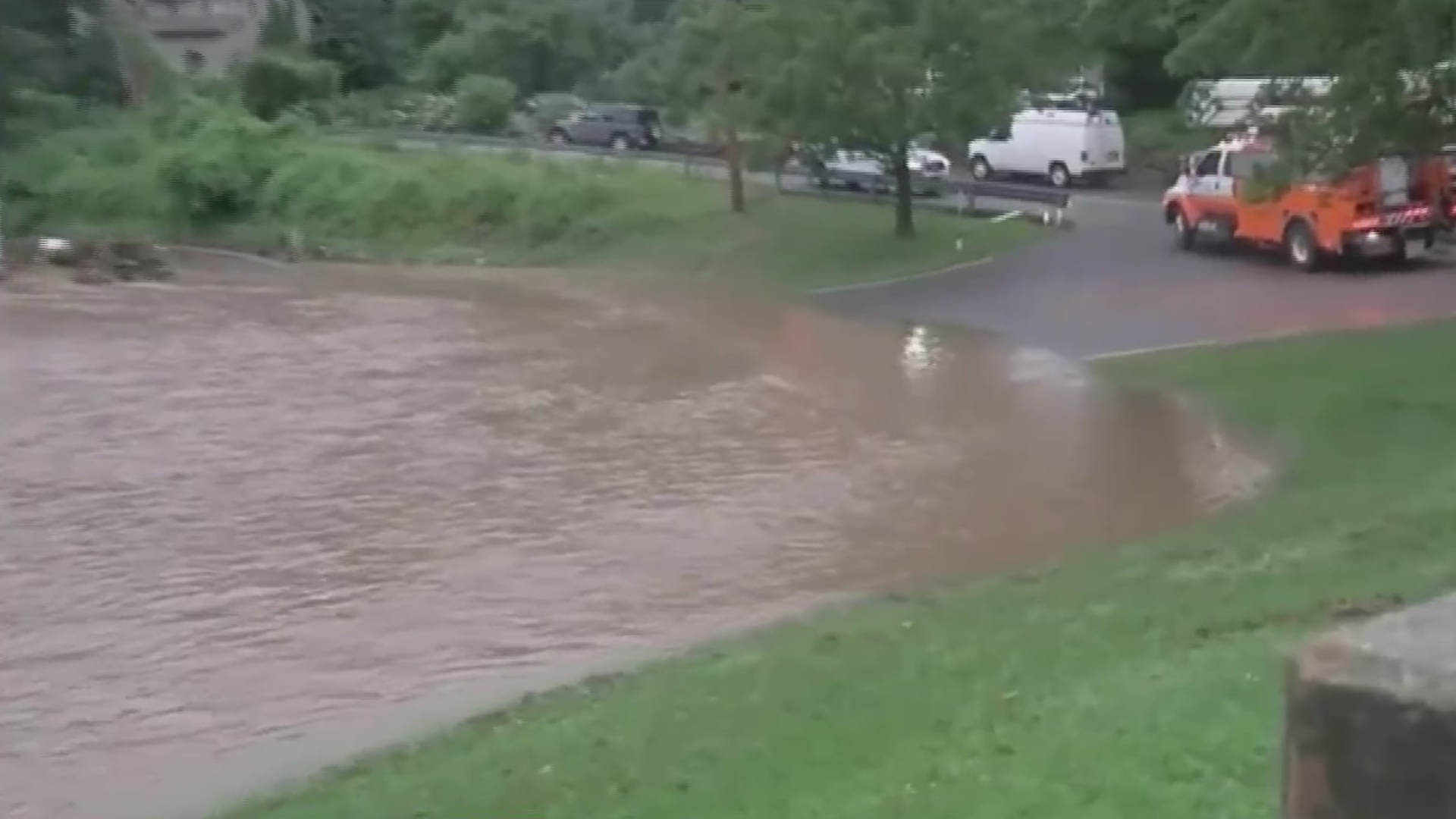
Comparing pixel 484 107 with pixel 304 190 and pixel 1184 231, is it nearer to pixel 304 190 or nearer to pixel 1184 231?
pixel 304 190

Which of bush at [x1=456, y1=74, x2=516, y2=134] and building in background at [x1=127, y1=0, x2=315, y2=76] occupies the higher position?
building in background at [x1=127, y1=0, x2=315, y2=76]

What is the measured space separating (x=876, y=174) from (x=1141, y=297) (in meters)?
14.0

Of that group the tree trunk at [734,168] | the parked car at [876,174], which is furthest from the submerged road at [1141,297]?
the tree trunk at [734,168]

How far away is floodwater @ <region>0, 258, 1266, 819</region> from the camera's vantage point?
1352 centimetres

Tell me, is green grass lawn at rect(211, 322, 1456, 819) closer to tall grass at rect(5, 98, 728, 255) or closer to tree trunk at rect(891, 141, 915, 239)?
tree trunk at rect(891, 141, 915, 239)

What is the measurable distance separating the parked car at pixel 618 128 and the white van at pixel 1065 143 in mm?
14452

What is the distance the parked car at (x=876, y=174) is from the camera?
144ft

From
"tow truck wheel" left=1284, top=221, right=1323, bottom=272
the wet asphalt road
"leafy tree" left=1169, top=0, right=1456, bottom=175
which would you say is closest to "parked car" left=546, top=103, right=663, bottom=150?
the wet asphalt road

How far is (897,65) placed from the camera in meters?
36.6

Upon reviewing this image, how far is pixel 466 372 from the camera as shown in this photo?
1143 inches

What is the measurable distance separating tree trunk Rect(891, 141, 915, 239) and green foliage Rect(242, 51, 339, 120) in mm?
31881

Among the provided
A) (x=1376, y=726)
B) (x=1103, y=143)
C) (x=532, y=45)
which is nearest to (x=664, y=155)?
(x=1103, y=143)

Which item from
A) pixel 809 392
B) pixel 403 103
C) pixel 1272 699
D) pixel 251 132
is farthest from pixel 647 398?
pixel 403 103

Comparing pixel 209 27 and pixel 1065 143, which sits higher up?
pixel 209 27
